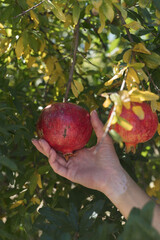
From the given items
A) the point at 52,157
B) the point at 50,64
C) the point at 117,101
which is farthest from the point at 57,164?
the point at 50,64

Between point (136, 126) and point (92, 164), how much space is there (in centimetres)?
35

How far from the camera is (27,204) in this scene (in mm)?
1832

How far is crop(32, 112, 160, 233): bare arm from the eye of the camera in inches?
52.0

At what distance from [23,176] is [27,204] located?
17 cm

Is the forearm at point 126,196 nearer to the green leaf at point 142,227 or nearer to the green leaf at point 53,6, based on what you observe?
the green leaf at point 142,227

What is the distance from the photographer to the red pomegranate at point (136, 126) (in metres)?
1.16

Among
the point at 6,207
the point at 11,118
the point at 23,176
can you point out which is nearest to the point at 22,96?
the point at 11,118

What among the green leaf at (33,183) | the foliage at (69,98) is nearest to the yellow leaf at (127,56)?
the foliage at (69,98)

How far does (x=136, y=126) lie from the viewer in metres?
1.17

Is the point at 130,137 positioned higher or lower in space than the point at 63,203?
higher

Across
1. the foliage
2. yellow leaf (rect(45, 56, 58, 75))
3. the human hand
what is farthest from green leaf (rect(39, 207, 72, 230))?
yellow leaf (rect(45, 56, 58, 75))

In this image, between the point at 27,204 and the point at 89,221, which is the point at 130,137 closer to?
the point at 89,221

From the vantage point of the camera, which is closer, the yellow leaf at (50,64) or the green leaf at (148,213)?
the green leaf at (148,213)

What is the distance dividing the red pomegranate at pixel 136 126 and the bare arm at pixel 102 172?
0.59 ft
